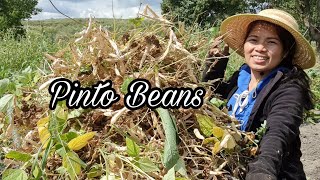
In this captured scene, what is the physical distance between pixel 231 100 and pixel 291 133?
545mm

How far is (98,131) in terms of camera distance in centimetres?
123

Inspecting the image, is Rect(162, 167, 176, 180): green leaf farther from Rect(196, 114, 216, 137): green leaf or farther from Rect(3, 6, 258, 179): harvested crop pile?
Rect(196, 114, 216, 137): green leaf

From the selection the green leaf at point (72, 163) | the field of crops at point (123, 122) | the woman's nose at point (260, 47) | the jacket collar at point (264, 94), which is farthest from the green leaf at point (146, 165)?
the woman's nose at point (260, 47)

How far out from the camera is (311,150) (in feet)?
15.6

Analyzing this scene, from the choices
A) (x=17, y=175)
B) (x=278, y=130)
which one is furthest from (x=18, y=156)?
(x=278, y=130)

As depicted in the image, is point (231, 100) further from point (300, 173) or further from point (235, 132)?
point (235, 132)

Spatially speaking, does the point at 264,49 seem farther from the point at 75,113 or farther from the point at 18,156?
the point at 18,156

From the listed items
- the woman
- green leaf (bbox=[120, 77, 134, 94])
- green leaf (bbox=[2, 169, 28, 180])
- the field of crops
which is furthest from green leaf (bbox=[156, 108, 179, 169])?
the woman

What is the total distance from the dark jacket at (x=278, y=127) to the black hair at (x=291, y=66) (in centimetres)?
4

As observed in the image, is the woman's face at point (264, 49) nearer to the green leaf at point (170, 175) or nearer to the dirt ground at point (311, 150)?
the green leaf at point (170, 175)

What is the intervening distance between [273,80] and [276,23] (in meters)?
0.25

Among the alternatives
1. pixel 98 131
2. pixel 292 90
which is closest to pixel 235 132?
pixel 98 131

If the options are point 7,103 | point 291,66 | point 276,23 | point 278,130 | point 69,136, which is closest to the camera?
point 69,136

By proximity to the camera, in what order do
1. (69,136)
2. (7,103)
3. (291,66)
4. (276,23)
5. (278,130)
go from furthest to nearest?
(291,66) < (276,23) < (278,130) < (7,103) < (69,136)
